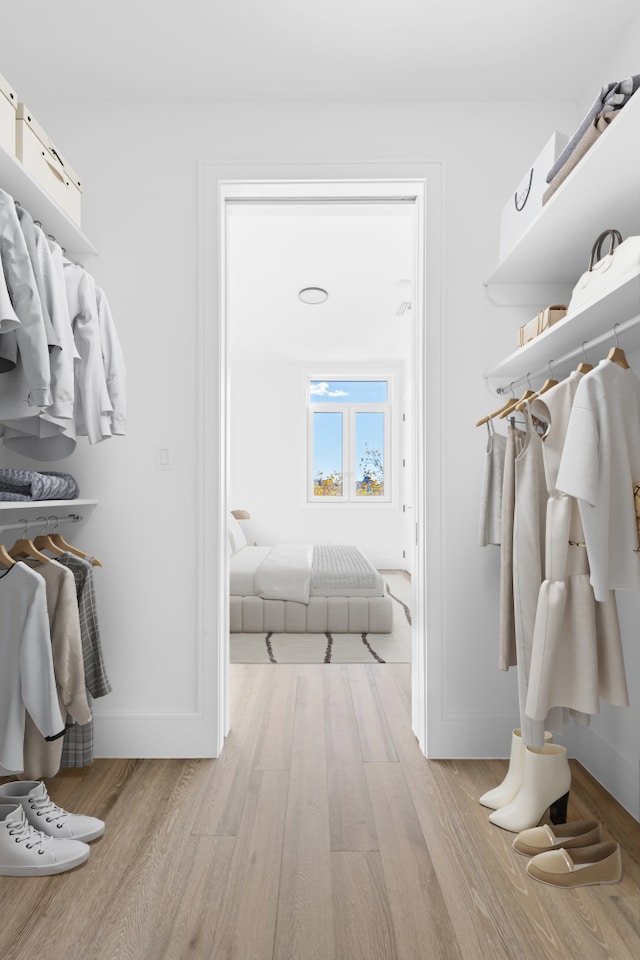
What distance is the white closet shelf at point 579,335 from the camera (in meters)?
1.57

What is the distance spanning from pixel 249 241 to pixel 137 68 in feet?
5.73

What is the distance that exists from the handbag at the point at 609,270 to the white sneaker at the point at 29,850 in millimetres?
2063

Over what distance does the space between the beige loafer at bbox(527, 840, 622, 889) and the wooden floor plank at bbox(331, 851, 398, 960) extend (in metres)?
0.43

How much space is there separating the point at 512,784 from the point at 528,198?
6.52ft

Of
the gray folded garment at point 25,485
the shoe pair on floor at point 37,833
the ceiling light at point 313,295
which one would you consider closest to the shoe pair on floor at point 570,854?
the shoe pair on floor at point 37,833

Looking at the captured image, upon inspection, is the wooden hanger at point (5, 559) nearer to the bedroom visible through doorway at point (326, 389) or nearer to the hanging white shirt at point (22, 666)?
the hanging white shirt at point (22, 666)

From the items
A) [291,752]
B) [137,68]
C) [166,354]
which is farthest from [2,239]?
[291,752]

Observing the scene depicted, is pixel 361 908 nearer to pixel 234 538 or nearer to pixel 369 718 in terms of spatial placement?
pixel 369 718

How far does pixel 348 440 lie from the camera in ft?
25.1

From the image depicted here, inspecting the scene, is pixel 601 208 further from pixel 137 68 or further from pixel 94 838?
pixel 94 838

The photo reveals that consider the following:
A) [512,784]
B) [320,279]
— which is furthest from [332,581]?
[512,784]

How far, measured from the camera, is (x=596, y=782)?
227cm

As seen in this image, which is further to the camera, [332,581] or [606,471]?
[332,581]

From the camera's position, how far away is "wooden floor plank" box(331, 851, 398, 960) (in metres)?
1.41
